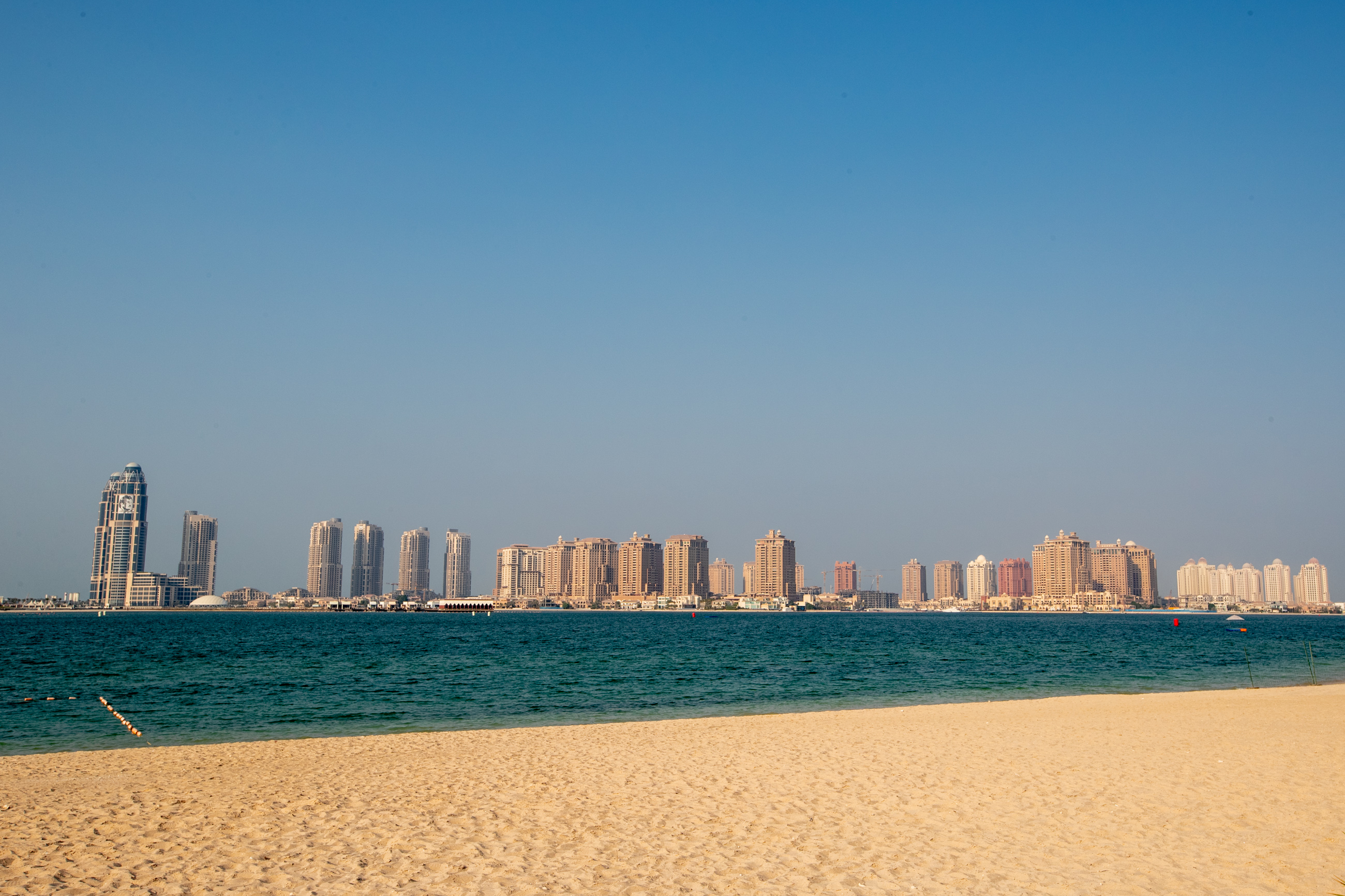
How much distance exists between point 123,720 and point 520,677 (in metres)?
17.8

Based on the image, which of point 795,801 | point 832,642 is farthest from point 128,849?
point 832,642

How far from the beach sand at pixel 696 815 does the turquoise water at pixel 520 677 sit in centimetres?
663

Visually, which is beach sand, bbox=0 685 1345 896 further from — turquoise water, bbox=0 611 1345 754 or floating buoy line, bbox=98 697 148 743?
turquoise water, bbox=0 611 1345 754

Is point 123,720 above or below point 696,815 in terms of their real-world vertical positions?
below

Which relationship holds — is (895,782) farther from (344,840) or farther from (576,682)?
(576,682)

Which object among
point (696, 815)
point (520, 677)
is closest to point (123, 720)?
point (520, 677)

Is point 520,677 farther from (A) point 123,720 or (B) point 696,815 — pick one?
(B) point 696,815

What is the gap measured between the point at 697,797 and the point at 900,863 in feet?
14.9

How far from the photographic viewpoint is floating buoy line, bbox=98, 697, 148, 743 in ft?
Answer: 81.2

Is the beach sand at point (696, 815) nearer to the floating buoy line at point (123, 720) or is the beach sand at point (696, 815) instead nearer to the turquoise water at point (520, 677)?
the floating buoy line at point (123, 720)

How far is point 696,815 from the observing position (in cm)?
1313

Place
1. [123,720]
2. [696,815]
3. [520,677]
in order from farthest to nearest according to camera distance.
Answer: [520,677] → [123,720] → [696,815]

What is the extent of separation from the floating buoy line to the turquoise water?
279 mm

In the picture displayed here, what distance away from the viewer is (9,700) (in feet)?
106
